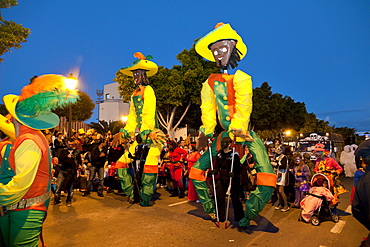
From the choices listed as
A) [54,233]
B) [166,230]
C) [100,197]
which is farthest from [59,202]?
[166,230]

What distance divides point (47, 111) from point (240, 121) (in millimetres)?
3243

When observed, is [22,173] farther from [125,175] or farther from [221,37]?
[125,175]

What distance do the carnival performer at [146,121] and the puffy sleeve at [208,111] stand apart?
6.63 ft

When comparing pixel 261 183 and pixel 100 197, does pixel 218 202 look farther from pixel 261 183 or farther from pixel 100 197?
pixel 100 197

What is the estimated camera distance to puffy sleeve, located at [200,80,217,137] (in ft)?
19.1

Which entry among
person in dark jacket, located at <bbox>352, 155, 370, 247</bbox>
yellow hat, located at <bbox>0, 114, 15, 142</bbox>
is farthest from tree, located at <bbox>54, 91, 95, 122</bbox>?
person in dark jacket, located at <bbox>352, 155, 370, 247</bbox>

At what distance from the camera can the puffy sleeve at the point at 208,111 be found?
5836 millimetres

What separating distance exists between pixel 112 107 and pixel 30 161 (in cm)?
4769

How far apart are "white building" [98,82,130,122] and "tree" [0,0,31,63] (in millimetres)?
34266

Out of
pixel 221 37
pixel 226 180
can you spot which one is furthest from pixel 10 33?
pixel 226 180

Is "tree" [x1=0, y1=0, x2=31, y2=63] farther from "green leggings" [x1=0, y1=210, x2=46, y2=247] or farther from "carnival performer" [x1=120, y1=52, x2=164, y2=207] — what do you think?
"green leggings" [x1=0, y1=210, x2=46, y2=247]

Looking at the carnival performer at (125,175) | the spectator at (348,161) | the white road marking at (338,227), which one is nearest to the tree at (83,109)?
the spectator at (348,161)

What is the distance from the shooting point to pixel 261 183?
5.30 meters

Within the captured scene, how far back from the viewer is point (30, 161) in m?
2.87
